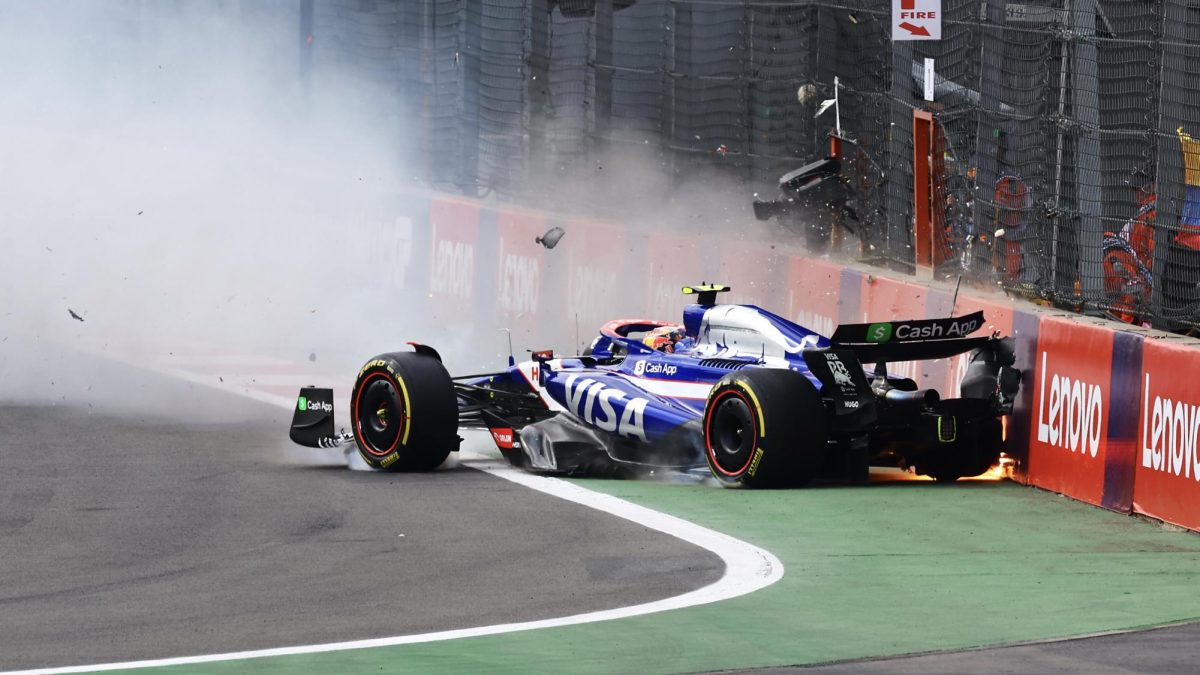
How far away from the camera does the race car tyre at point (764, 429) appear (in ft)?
38.4

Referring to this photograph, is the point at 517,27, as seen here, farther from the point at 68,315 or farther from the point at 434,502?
the point at 434,502

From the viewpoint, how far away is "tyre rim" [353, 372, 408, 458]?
13.0 m

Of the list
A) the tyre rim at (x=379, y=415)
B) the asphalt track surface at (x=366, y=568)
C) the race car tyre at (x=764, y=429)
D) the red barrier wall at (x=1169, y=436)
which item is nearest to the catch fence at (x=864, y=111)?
the red barrier wall at (x=1169, y=436)

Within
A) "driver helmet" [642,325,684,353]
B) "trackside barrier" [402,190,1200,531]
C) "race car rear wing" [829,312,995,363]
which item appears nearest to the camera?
"trackside barrier" [402,190,1200,531]

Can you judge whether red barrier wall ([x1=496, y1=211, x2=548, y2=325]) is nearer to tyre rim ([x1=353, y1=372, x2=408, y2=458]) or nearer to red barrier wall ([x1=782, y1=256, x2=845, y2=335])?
red barrier wall ([x1=782, y1=256, x2=845, y2=335])

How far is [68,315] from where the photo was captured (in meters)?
20.3

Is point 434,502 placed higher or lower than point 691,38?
lower

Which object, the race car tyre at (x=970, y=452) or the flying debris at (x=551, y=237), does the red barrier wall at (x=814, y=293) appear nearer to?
the flying debris at (x=551, y=237)

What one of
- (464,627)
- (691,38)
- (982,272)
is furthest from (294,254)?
(464,627)

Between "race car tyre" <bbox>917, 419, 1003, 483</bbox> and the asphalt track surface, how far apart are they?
29cm

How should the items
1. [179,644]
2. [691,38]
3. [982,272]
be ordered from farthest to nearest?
[691,38] < [982,272] < [179,644]

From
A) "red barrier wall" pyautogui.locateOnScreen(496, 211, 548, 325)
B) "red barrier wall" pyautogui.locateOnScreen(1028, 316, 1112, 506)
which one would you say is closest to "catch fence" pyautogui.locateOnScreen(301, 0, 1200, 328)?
"red barrier wall" pyautogui.locateOnScreen(1028, 316, 1112, 506)

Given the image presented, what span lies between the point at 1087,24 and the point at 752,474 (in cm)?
339

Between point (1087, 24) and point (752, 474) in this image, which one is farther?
point (1087, 24)
